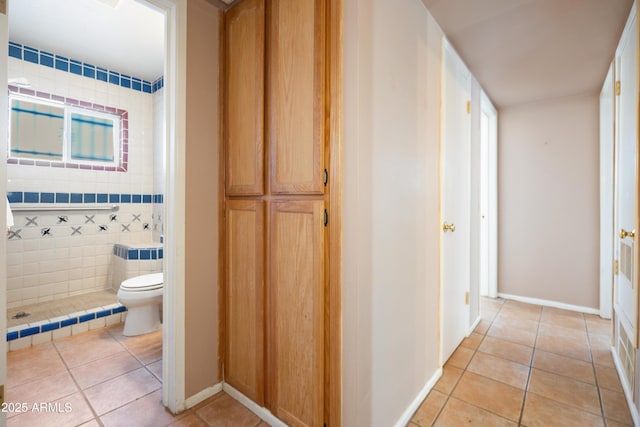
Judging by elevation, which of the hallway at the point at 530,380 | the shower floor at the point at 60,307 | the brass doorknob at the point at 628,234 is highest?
the brass doorknob at the point at 628,234

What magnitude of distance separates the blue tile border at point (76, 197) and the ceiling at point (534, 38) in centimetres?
349

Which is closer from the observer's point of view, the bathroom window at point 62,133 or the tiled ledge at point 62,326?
the tiled ledge at point 62,326

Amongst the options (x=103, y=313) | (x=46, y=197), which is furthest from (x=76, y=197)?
(x=103, y=313)

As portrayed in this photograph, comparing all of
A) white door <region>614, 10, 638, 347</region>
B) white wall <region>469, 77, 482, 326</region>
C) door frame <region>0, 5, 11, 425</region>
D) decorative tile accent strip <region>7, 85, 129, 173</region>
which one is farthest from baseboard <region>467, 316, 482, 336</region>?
decorative tile accent strip <region>7, 85, 129, 173</region>

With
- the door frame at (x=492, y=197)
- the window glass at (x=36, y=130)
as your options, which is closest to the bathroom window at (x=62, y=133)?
the window glass at (x=36, y=130)

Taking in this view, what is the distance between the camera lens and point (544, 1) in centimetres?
166

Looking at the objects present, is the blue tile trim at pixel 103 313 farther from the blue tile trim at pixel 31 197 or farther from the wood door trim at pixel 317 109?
the wood door trim at pixel 317 109

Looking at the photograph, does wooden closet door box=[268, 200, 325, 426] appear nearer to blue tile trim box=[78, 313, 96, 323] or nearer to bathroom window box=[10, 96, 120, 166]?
blue tile trim box=[78, 313, 96, 323]

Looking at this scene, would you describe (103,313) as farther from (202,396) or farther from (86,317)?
(202,396)

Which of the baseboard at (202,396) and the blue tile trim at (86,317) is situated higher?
the blue tile trim at (86,317)

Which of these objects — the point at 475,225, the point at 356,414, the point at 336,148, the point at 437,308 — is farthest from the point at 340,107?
the point at 475,225

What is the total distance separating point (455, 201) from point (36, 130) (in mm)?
4011

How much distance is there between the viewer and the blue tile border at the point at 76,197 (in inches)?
108

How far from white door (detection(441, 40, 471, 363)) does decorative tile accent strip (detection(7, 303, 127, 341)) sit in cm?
291
